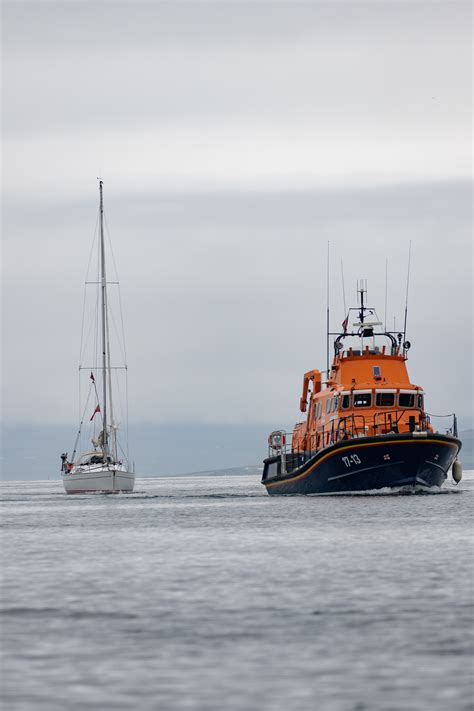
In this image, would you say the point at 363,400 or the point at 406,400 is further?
the point at 406,400

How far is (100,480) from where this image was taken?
83.5 metres

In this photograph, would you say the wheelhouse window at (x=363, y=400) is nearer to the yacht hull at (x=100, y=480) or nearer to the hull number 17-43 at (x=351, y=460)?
the hull number 17-43 at (x=351, y=460)

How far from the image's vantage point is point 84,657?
46.4 feet

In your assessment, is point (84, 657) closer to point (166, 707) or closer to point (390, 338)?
point (166, 707)

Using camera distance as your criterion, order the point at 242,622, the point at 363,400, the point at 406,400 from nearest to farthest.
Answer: the point at 242,622 < the point at 363,400 < the point at 406,400

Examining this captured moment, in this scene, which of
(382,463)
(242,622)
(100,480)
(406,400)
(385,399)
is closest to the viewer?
(242,622)

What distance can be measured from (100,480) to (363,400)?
3425cm

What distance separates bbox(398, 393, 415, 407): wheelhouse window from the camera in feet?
177

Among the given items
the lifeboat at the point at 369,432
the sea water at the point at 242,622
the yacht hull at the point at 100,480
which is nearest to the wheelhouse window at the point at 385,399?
the lifeboat at the point at 369,432

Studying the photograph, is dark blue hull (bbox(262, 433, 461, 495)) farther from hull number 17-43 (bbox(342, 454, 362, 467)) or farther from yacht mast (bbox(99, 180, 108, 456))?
yacht mast (bbox(99, 180, 108, 456))

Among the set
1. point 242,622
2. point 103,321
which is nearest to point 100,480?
point 103,321

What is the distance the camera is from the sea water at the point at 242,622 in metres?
12.1

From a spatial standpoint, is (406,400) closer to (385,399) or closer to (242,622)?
(385,399)

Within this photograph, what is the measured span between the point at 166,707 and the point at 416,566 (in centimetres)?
1242
